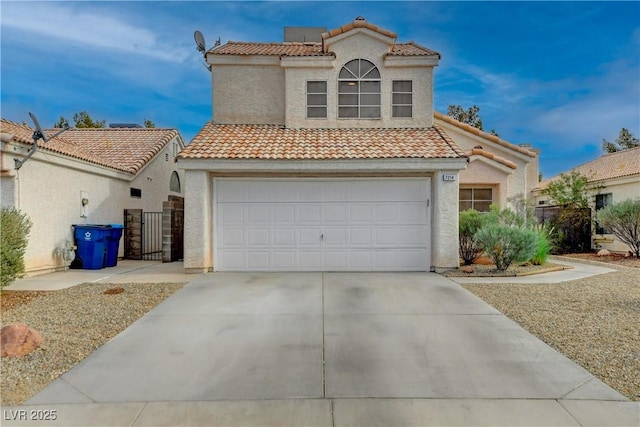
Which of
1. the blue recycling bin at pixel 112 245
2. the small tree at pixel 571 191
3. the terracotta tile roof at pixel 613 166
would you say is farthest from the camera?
the terracotta tile roof at pixel 613 166

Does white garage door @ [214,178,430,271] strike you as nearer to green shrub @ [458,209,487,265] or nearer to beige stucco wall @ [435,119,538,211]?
green shrub @ [458,209,487,265]

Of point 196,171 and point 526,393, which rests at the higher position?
point 196,171

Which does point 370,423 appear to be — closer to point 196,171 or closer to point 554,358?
point 554,358

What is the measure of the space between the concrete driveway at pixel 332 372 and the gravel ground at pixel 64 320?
24cm

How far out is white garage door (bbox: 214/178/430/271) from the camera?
36.6 ft

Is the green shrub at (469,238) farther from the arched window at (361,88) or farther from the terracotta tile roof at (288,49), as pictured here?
the terracotta tile roof at (288,49)

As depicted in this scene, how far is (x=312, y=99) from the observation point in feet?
43.3

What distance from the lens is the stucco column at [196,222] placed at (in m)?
10.6

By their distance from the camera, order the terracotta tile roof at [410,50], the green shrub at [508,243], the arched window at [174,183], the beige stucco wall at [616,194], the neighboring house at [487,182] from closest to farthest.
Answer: the green shrub at [508,243]
the terracotta tile roof at [410,50]
the neighboring house at [487,182]
the beige stucco wall at [616,194]
the arched window at [174,183]

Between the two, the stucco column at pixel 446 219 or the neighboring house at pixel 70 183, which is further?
the stucco column at pixel 446 219

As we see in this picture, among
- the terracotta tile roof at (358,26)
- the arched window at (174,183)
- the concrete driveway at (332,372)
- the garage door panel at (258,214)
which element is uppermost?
the terracotta tile roof at (358,26)

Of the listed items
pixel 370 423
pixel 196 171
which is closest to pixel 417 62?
pixel 196 171

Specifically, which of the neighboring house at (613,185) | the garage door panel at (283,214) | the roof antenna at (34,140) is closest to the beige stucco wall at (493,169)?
the neighboring house at (613,185)

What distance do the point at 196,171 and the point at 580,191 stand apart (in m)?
15.9
